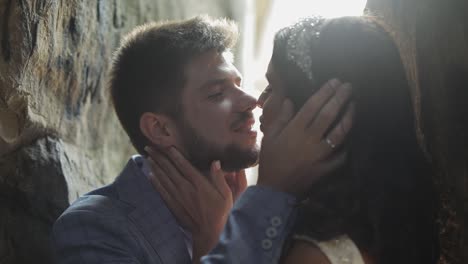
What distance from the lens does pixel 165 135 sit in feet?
6.99

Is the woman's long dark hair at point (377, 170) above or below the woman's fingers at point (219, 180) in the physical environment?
above

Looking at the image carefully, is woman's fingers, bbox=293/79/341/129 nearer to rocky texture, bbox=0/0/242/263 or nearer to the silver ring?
the silver ring

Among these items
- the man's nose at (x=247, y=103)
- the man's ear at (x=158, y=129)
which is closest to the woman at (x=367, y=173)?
the man's nose at (x=247, y=103)

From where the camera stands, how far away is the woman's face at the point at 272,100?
1.43 meters

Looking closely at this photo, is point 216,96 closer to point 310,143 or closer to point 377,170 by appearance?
point 310,143

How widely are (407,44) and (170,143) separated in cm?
100

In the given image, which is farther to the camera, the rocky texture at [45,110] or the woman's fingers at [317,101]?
the rocky texture at [45,110]

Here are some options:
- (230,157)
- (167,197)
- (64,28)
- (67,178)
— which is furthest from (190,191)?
(64,28)

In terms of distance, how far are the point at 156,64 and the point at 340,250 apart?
1.15 meters

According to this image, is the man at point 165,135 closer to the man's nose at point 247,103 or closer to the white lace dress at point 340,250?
the man's nose at point 247,103

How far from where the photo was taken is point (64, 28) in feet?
7.14

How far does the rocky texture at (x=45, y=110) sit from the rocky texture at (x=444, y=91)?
119 centimetres

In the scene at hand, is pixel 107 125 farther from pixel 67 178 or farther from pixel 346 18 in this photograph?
pixel 346 18

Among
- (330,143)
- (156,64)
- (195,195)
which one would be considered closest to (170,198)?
(195,195)
